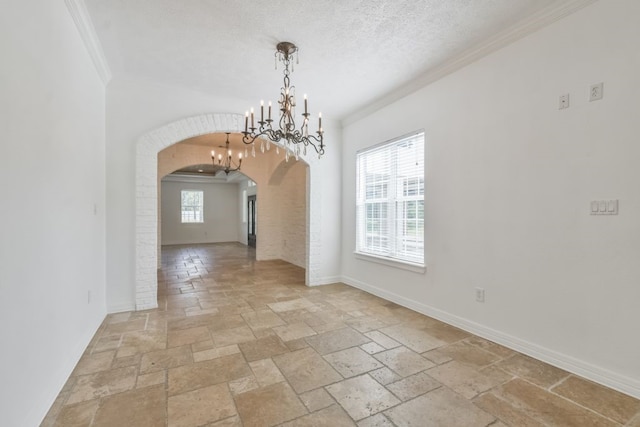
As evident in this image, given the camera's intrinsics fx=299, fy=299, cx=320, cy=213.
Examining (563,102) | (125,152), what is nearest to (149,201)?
(125,152)

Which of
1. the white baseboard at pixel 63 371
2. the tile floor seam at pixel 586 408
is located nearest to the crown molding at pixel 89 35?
the white baseboard at pixel 63 371

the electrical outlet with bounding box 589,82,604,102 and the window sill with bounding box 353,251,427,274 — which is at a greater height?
the electrical outlet with bounding box 589,82,604,102

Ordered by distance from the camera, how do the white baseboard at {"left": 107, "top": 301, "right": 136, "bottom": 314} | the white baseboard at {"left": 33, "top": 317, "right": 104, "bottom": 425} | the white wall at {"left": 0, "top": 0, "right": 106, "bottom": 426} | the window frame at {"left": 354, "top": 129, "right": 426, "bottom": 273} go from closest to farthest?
the white wall at {"left": 0, "top": 0, "right": 106, "bottom": 426} → the white baseboard at {"left": 33, "top": 317, "right": 104, "bottom": 425} → the white baseboard at {"left": 107, "top": 301, "right": 136, "bottom": 314} → the window frame at {"left": 354, "top": 129, "right": 426, "bottom": 273}

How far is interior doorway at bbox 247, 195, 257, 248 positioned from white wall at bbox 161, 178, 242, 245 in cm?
143

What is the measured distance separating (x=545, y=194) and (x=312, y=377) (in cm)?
246

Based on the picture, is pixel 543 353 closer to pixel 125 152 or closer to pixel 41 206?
pixel 41 206

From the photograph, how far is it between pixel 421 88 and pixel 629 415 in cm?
346

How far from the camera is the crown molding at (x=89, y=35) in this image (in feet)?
7.77

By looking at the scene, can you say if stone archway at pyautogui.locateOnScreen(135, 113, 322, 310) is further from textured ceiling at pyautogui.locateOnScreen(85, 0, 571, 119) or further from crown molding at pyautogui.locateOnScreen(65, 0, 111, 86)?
crown molding at pyautogui.locateOnScreen(65, 0, 111, 86)

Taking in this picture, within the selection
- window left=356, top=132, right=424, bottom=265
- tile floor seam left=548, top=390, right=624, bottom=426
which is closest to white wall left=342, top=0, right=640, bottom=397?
window left=356, top=132, right=424, bottom=265

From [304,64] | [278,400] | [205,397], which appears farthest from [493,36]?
[205,397]

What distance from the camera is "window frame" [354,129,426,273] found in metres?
3.83

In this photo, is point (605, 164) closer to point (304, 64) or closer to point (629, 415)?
point (629, 415)

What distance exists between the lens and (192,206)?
1222 cm
